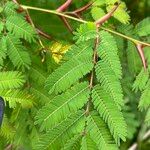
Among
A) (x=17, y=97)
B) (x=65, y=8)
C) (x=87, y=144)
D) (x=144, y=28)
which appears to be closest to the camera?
(x=87, y=144)

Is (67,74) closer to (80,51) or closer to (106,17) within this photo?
(80,51)

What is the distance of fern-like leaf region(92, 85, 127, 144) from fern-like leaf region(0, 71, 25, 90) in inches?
11.6

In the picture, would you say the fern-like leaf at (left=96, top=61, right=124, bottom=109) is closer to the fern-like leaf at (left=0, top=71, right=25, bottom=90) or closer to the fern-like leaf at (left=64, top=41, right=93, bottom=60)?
the fern-like leaf at (left=64, top=41, right=93, bottom=60)

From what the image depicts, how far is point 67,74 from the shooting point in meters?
1.54

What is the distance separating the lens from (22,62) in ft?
5.41

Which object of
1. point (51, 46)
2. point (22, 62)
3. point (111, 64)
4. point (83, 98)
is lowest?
point (83, 98)

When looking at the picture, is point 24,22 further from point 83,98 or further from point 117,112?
point 117,112

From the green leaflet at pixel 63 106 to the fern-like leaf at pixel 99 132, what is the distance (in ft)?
0.20

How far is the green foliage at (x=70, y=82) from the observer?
1.48m

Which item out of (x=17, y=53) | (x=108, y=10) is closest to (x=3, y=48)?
(x=17, y=53)

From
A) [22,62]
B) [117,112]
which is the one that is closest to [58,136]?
[117,112]

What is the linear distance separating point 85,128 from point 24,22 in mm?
472

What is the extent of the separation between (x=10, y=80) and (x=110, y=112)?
40cm

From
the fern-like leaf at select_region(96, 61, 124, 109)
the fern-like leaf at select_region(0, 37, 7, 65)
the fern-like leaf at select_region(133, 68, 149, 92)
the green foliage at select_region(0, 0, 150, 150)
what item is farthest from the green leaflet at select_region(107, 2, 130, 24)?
the fern-like leaf at select_region(0, 37, 7, 65)
